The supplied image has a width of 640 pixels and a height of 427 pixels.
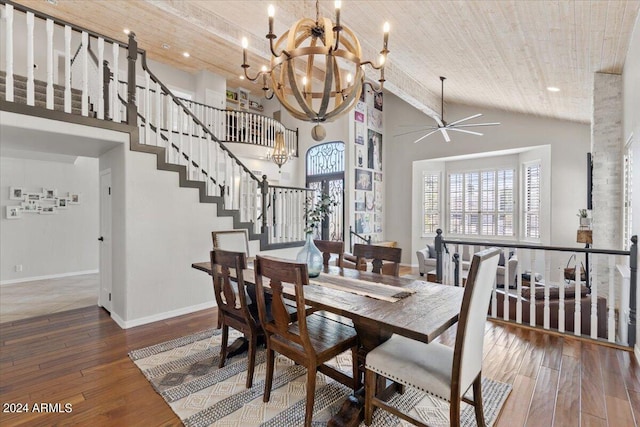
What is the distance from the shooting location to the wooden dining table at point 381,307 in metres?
1.63

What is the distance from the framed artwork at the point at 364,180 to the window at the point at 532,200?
3649mm

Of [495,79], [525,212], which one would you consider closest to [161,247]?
[495,79]

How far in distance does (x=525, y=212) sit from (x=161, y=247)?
7.57m

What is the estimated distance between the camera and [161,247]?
3865mm

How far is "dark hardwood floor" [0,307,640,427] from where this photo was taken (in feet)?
6.72

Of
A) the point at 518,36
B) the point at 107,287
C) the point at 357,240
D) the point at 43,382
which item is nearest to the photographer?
the point at 43,382

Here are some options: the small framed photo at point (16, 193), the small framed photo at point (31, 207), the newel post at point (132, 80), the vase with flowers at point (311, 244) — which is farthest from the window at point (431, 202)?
the small framed photo at point (16, 193)

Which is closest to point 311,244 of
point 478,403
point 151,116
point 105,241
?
point 478,403

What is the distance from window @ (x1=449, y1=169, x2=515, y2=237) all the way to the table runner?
6.64 metres

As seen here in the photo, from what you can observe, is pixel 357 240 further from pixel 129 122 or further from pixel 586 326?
pixel 129 122

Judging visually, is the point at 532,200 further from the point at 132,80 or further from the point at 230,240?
the point at 132,80

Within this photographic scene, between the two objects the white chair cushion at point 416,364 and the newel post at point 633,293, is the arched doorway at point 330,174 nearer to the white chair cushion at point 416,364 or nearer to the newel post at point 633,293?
the newel post at point 633,293

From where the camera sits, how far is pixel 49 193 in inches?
245

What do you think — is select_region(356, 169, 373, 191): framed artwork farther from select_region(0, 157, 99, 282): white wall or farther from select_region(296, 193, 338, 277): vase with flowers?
select_region(0, 157, 99, 282): white wall
